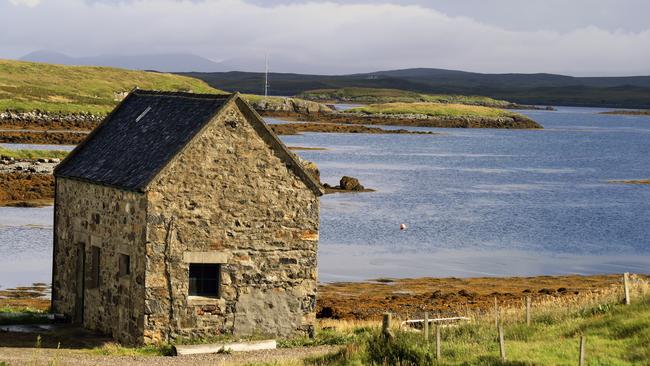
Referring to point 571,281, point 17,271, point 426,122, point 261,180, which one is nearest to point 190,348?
point 261,180

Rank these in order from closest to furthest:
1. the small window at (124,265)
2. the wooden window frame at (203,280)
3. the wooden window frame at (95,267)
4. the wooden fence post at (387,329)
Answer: the wooden fence post at (387,329)
the wooden window frame at (203,280)
the small window at (124,265)
the wooden window frame at (95,267)

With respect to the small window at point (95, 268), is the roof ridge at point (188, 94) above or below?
above

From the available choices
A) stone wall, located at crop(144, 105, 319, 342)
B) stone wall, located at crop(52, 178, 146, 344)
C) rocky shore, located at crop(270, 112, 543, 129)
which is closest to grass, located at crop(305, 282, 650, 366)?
→ stone wall, located at crop(144, 105, 319, 342)

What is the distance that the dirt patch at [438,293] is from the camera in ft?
118

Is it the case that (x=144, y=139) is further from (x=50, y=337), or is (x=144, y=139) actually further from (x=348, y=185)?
(x=348, y=185)

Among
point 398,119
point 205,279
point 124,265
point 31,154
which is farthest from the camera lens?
point 398,119

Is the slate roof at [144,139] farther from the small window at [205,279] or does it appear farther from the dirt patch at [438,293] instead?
the dirt patch at [438,293]

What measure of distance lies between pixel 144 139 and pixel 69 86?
133 meters

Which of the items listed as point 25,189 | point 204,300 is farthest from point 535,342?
point 25,189

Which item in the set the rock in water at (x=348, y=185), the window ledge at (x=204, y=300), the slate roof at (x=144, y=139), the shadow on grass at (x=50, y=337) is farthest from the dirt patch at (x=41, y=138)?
the window ledge at (x=204, y=300)

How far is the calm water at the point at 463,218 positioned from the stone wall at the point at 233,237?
14.9 m

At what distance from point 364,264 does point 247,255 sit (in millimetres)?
22223

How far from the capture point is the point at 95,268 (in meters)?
29.0

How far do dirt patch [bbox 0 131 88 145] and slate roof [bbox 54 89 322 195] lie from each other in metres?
65.3
